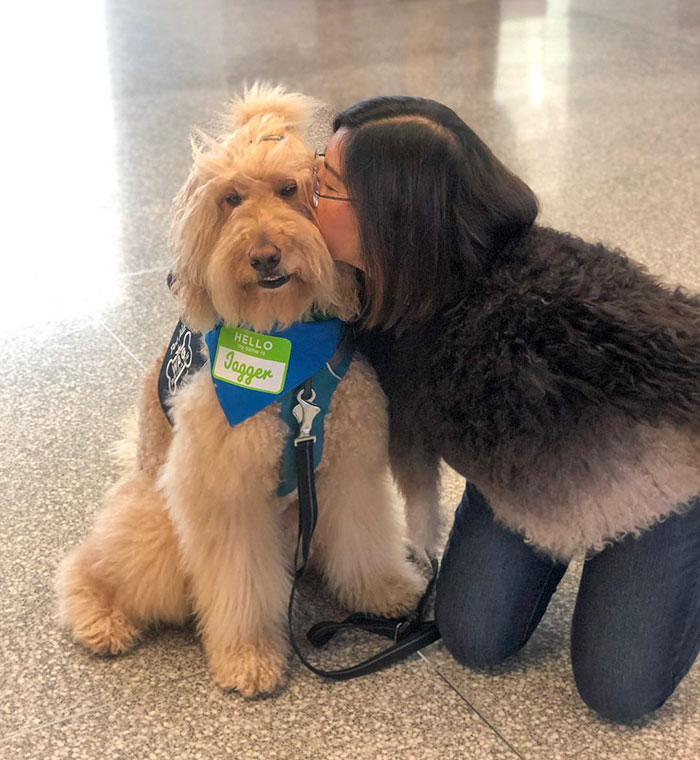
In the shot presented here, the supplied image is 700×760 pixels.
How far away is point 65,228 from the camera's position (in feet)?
11.2

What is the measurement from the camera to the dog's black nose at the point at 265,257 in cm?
130

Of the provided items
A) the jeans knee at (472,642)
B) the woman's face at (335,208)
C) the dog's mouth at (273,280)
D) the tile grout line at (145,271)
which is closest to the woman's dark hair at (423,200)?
the woman's face at (335,208)

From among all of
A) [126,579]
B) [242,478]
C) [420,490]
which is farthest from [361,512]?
[126,579]

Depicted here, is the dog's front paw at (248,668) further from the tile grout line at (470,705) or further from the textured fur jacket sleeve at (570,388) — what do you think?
the textured fur jacket sleeve at (570,388)

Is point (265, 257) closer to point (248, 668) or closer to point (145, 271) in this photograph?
point (248, 668)

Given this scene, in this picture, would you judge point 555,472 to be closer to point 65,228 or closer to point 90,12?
point 65,228

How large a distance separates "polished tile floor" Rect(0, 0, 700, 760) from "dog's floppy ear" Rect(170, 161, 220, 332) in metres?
0.60

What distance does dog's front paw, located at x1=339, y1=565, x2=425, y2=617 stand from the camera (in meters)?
1.75

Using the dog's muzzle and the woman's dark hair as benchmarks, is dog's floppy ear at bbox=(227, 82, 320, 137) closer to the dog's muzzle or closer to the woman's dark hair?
the woman's dark hair

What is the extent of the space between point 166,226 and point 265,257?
7.05 feet

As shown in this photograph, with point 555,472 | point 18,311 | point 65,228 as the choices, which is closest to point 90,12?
point 65,228

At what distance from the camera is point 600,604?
1.51m

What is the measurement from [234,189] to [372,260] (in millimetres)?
204

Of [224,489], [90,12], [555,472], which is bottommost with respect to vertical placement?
[90,12]
